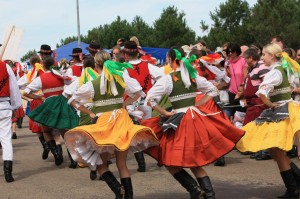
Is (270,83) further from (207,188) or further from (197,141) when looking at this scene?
(207,188)

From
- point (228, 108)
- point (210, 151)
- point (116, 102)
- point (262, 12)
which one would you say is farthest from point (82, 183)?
point (262, 12)

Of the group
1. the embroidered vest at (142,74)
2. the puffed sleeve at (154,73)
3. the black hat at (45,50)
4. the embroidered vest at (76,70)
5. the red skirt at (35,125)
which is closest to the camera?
the embroidered vest at (142,74)

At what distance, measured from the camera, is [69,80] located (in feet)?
30.2

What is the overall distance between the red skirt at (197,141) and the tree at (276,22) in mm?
30741

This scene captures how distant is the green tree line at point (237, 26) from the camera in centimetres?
3619

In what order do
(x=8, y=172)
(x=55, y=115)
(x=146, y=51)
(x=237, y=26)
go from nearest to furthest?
1. (x=8, y=172)
2. (x=55, y=115)
3. (x=146, y=51)
4. (x=237, y=26)

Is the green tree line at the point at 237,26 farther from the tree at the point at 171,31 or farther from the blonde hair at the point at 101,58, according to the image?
the blonde hair at the point at 101,58

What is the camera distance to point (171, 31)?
150 ft

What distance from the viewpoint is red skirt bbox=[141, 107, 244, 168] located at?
18.5ft

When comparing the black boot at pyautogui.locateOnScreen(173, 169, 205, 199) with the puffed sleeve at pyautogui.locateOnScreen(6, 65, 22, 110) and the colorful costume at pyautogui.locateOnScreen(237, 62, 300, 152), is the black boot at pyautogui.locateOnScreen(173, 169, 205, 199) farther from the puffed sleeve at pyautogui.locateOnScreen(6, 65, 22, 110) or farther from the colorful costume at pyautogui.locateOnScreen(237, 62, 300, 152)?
the puffed sleeve at pyautogui.locateOnScreen(6, 65, 22, 110)

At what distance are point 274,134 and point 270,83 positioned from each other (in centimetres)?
53

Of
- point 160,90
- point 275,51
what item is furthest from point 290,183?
point 160,90

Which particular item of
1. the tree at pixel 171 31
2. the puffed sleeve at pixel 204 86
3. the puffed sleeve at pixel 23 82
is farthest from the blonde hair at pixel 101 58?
the tree at pixel 171 31

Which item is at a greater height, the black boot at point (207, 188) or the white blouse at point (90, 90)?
the white blouse at point (90, 90)
